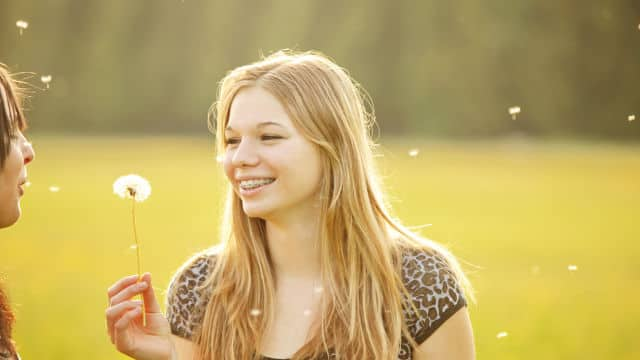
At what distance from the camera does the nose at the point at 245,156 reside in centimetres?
312

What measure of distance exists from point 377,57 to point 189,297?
961 inches

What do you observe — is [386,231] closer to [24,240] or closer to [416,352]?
[416,352]

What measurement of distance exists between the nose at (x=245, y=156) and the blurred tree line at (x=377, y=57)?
22458 millimetres

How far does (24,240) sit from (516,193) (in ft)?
30.6

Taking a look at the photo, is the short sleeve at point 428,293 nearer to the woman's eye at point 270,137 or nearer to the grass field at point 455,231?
the grass field at point 455,231

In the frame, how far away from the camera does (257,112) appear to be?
3168 mm

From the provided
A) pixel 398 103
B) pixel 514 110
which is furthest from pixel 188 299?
pixel 514 110

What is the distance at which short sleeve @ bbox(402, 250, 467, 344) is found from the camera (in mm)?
3182

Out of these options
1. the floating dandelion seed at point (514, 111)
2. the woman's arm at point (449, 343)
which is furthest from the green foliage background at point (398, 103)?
the woman's arm at point (449, 343)

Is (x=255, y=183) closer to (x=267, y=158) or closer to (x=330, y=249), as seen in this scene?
(x=267, y=158)

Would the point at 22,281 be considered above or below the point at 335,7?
below

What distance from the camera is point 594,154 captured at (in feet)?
76.3

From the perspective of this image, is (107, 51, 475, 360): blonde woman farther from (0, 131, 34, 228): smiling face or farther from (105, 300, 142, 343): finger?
(0, 131, 34, 228): smiling face

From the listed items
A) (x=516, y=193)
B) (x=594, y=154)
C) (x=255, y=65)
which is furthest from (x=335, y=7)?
(x=255, y=65)
